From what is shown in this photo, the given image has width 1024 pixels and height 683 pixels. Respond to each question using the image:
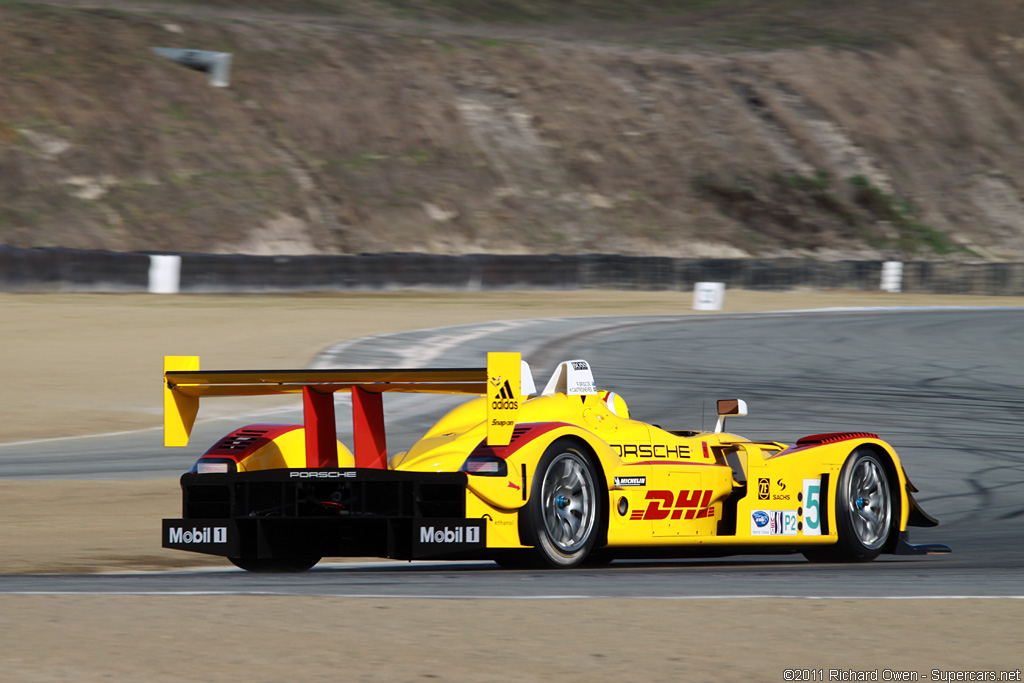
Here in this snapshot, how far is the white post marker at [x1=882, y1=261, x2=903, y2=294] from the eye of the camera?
43.2 m

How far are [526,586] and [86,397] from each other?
11.6 meters

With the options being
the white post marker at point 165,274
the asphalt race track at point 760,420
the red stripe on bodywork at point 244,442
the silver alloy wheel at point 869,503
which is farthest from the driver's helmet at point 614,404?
the white post marker at point 165,274

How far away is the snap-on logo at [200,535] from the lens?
705 cm

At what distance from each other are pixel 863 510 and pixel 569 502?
6.70 ft

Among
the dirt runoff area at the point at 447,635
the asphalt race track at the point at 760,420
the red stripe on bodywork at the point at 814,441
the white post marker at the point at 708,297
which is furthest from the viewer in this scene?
the white post marker at the point at 708,297

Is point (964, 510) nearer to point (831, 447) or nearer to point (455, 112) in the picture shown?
point (831, 447)

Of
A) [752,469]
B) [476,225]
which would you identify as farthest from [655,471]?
[476,225]

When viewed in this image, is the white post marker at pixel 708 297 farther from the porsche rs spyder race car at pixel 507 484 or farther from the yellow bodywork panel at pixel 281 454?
the yellow bodywork panel at pixel 281 454

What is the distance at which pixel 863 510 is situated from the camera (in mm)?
8297

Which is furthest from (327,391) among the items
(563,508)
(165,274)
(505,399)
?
(165,274)

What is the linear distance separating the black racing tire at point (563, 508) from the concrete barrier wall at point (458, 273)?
2574 centimetres

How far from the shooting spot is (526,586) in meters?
6.45

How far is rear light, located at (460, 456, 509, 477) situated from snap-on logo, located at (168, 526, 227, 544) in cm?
121

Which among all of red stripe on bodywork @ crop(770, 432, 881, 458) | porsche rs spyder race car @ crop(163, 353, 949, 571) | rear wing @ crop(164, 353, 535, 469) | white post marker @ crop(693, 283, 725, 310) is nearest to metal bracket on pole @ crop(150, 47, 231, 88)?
white post marker @ crop(693, 283, 725, 310)
